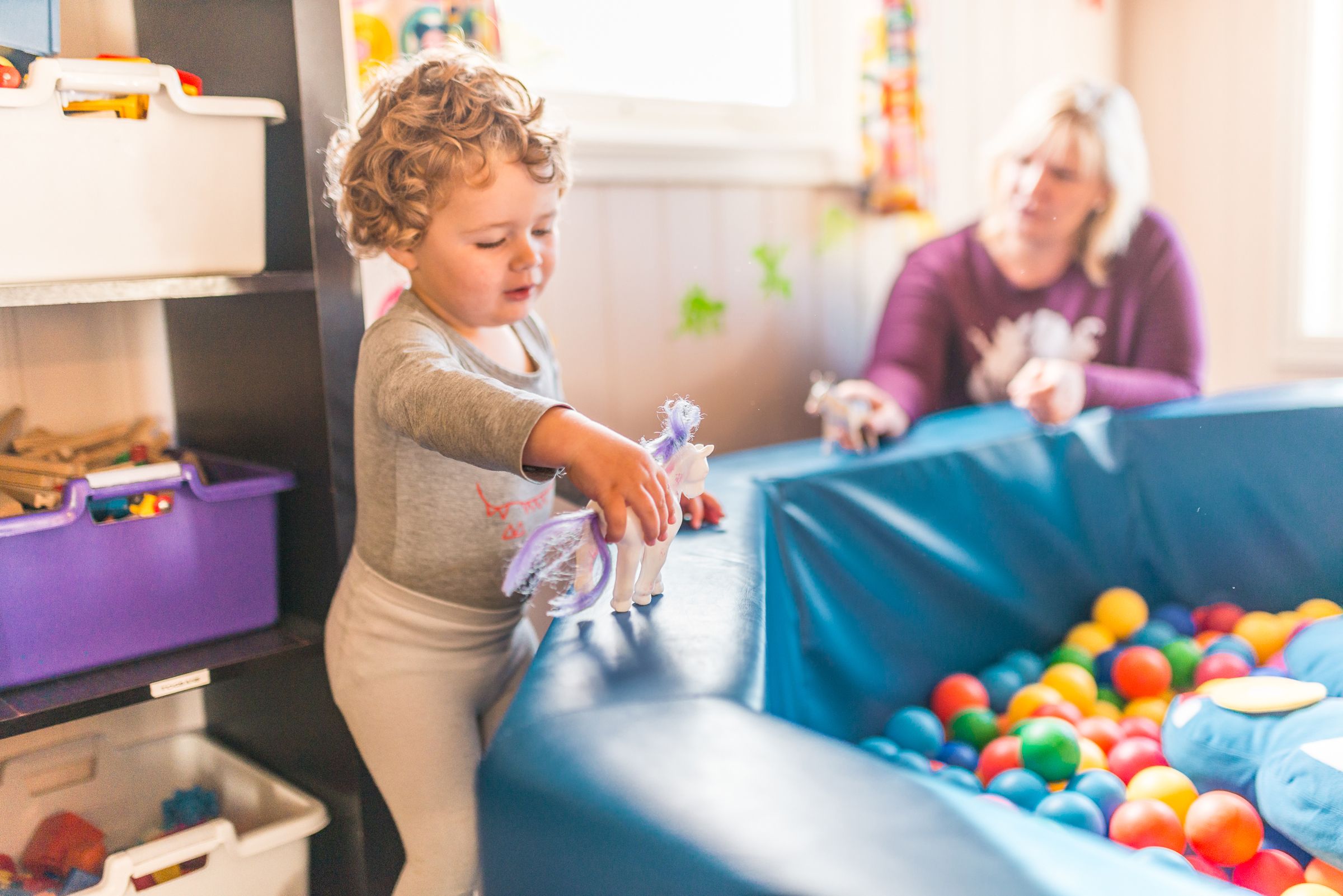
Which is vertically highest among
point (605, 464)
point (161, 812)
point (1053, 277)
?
point (1053, 277)

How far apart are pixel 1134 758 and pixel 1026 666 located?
292mm

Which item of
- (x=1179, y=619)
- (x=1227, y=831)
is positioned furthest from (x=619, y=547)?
(x=1179, y=619)

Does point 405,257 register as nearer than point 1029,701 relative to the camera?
Yes

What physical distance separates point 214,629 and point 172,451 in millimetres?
228

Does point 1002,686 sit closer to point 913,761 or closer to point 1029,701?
point 1029,701

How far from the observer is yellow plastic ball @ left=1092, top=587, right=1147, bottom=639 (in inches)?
59.5

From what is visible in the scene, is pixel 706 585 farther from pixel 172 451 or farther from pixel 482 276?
pixel 172 451

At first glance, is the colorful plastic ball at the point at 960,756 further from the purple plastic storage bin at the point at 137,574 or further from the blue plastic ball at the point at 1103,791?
the purple plastic storage bin at the point at 137,574

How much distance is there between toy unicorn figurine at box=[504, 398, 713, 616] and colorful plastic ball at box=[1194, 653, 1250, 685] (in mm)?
797

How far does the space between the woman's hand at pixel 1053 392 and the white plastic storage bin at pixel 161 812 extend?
41.7 inches

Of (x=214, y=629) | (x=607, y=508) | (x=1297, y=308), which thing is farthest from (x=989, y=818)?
(x=1297, y=308)

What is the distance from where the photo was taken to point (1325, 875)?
92 centimetres

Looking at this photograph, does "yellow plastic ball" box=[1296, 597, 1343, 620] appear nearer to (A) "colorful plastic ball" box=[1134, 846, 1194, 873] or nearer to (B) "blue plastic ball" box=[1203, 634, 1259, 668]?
(B) "blue plastic ball" box=[1203, 634, 1259, 668]

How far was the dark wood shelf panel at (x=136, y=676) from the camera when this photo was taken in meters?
0.98
